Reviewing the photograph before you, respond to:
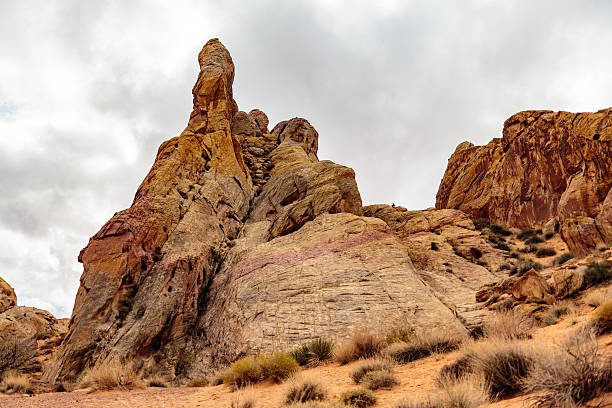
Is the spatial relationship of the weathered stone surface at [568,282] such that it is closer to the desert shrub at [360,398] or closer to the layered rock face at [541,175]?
the layered rock face at [541,175]

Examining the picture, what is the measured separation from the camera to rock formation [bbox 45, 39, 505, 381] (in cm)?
1593

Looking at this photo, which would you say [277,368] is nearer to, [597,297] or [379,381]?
[379,381]

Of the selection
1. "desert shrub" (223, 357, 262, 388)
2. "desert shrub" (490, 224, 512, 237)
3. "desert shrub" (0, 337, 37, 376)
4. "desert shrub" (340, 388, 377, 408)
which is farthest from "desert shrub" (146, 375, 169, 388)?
"desert shrub" (490, 224, 512, 237)

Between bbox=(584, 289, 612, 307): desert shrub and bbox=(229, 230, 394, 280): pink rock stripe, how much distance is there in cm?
1012

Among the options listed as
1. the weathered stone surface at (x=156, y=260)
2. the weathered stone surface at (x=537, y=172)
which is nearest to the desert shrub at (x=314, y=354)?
the weathered stone surface at (x=156, y=260)

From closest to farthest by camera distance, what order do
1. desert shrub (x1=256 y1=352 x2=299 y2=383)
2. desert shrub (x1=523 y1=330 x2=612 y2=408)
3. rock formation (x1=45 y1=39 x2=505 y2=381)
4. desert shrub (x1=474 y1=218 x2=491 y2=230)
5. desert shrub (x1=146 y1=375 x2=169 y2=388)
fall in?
desert shrub (x1=523 y1=330 x2=612 y2=408)
desert shrub (x1=256 y1=352 x2=299 y2=383)
desert shrub (x1=146 y1=375 x2=169 y2=388)
rock formation (x1=45 y1=39 x2=505 y2=381)
desert shrub (x1=474 y1=218 x2=491 y2=230)

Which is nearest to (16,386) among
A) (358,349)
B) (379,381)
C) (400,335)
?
(358,349)

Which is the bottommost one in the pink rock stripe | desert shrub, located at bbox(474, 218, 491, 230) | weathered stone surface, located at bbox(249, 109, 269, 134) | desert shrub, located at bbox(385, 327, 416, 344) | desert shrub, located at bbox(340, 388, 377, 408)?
desert shrub, located at bbox(340, 388, 377, 408)

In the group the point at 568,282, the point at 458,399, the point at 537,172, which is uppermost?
the point at 537,172

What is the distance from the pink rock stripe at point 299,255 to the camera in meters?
19.8

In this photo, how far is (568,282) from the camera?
13.5m

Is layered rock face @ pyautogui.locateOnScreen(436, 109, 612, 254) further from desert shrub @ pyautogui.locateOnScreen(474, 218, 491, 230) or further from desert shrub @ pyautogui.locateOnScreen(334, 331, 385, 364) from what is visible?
desert shrub @ pyautogui.locateOnScreen(334, 331, 385, 364)

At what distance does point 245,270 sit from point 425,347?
1199 centimetres

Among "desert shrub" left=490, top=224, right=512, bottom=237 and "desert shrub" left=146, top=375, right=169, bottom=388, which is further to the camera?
"desert shrub" left=490, top=224, right=512, bottom=237
